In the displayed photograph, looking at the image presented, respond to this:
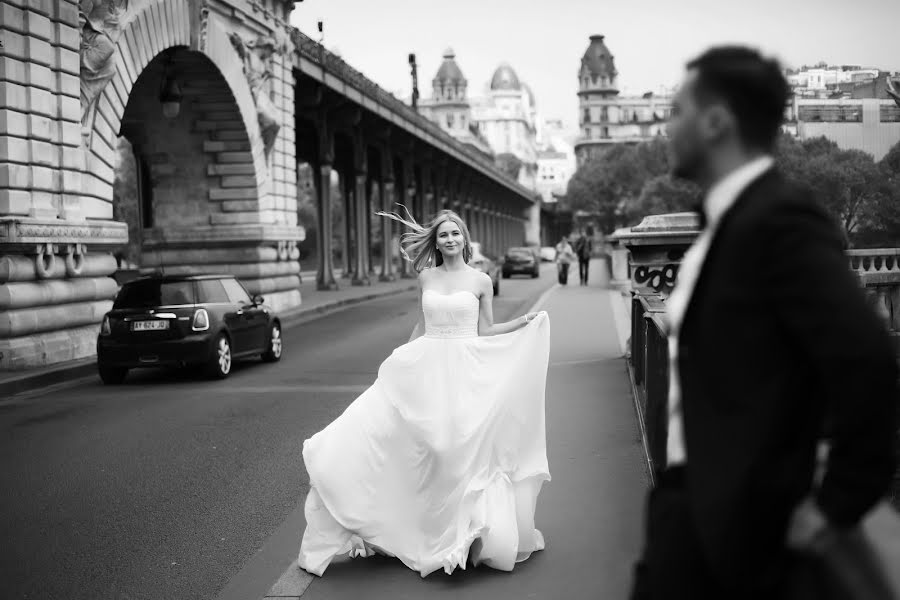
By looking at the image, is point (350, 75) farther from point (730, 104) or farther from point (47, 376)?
point (730, 104)

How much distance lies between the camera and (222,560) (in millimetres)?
5898

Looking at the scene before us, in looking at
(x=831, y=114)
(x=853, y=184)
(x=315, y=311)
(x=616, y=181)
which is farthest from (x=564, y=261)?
(x=616, y=181)

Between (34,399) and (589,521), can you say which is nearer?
(589,521)

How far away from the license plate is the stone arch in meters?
4.46

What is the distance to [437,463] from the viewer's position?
17.6 feet

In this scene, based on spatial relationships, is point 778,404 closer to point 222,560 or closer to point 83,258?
point 222,560

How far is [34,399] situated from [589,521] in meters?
8.67

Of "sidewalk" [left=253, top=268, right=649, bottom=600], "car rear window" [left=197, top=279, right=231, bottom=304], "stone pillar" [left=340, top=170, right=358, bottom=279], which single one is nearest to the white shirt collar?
"sidewalk" [left=253, top=268, right=649, bottom=600]

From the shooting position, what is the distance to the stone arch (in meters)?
18.2

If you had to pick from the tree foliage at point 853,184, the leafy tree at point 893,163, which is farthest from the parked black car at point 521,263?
the leafy tree at point 893,163

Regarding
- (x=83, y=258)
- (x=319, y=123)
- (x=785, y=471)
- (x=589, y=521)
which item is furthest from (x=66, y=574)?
(x=319, y=123)

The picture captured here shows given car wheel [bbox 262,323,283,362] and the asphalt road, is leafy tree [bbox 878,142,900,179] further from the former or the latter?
the asphalt road

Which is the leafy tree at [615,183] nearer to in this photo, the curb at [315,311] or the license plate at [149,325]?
the curb at [315,311]

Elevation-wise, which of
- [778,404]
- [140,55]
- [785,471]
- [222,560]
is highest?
[140,55]
